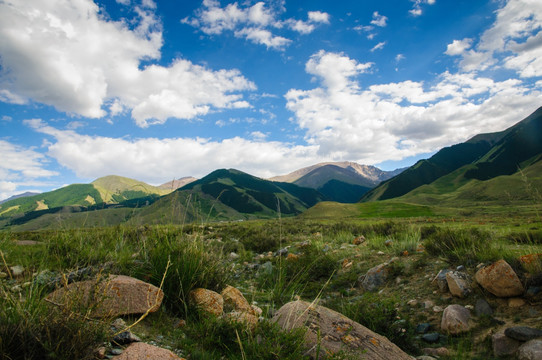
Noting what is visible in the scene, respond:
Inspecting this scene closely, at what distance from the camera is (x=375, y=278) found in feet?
21.9

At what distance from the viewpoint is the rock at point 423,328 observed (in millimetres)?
4410

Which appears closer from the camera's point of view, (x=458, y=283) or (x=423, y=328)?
(x=423, y=328)

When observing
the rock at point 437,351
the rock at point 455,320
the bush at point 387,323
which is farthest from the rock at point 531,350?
the bush at point 387,323

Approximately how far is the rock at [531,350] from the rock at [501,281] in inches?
55.3

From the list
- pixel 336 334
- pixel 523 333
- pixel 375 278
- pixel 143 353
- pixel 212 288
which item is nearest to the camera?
pixel 143 353

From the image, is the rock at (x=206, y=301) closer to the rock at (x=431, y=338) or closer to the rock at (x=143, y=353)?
the rock at (x=143, y=353)

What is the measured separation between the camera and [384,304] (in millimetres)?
4398

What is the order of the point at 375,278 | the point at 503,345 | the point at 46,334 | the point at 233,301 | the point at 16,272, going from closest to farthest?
the point at 46,334, the point at 503,345, the point at 233,301, the point at 16,272, the point at 375,278

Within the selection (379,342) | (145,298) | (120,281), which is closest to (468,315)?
(379,342)

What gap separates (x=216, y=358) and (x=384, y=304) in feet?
9.93

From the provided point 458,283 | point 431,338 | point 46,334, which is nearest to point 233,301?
point 46,334

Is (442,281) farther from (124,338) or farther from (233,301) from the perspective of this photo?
(124,338)

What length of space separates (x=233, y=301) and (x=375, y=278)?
4252mm

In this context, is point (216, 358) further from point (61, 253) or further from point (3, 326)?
point (61, 253)
